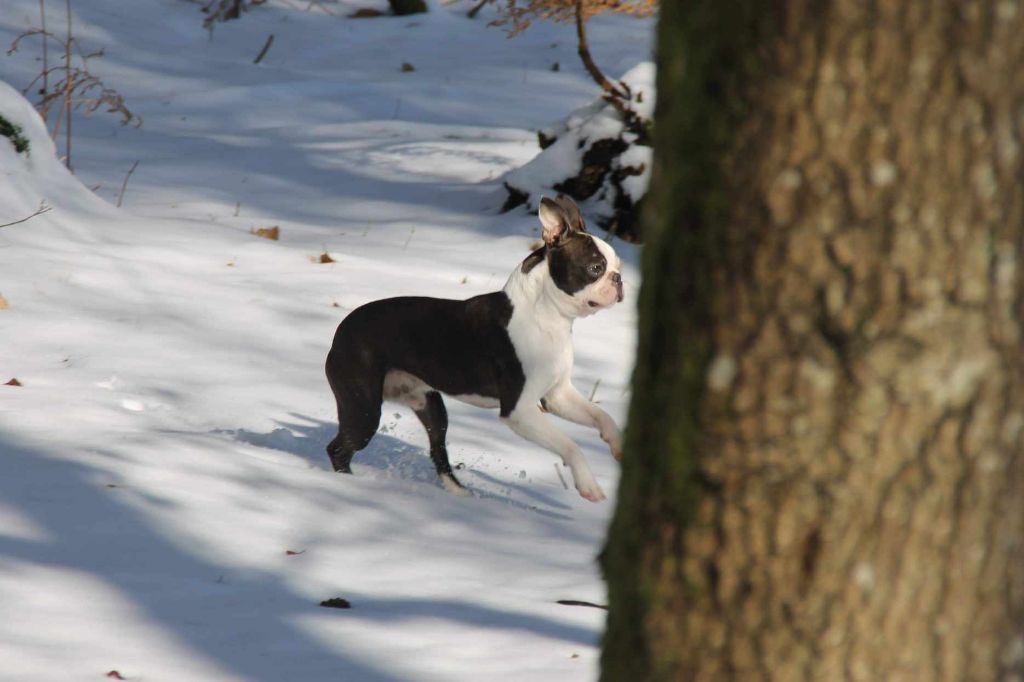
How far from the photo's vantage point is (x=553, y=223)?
18.4 ft

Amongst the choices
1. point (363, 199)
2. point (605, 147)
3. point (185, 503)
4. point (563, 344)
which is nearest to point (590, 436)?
point (563, 344)

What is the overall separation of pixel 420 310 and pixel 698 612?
3886 mm

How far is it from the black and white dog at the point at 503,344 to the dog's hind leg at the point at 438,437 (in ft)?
0.33

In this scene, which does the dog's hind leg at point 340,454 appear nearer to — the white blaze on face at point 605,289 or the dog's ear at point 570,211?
the white blaze on face at point 605,289

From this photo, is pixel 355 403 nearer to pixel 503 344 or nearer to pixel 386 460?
pixel 503 344

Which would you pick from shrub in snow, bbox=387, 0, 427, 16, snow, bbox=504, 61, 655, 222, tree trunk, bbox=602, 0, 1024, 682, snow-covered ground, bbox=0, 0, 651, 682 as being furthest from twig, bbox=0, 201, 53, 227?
shrub in snow, bbox=387, 0, 427, 16

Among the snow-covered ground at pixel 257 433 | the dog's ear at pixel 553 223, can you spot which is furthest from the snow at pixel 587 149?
the dog's ear at pixel 553 223

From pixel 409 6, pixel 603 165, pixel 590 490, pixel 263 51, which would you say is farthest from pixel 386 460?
pixel 409 6

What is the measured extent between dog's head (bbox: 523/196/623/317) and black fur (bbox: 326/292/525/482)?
285 mm

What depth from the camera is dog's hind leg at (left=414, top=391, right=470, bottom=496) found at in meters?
5.82

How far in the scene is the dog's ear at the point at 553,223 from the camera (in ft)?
18.1

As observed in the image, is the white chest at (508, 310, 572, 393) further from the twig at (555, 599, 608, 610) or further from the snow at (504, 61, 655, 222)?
the snow at (504, 61, 655, 222)

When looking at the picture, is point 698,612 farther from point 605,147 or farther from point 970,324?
point 605,147

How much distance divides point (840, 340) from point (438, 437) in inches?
167
